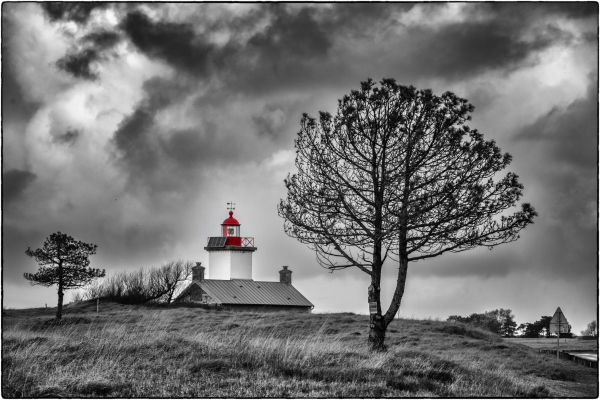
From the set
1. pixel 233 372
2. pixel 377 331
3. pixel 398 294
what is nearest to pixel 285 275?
pixel 398 294

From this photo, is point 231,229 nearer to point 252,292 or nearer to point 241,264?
point 241,264

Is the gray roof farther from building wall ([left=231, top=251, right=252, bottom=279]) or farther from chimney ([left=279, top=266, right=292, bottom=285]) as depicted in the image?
building wall ([left=231, top=251, right=252, bottom=279])

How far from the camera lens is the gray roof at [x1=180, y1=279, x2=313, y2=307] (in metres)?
63.7

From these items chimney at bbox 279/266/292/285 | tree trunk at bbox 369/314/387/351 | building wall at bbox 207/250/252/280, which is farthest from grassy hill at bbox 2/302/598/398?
chimney at bbox 279/266/292/285

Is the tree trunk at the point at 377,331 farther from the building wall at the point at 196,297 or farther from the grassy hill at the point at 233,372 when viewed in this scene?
the building wall at the point at 196,297

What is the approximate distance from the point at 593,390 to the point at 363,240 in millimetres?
7536

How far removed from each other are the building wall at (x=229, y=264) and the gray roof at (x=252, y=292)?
43.8 inches

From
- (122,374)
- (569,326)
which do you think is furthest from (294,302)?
(122,374)

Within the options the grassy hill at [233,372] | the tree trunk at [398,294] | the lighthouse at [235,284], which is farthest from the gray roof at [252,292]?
the grassy hill at [233,372]

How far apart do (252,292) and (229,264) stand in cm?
416

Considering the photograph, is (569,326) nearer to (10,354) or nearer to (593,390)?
(593,390)

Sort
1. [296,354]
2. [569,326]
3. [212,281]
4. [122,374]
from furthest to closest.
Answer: [212,281] < [569,326] < [296,354] < [122,374]

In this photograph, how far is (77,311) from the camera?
165 ft

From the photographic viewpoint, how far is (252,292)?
218ft
